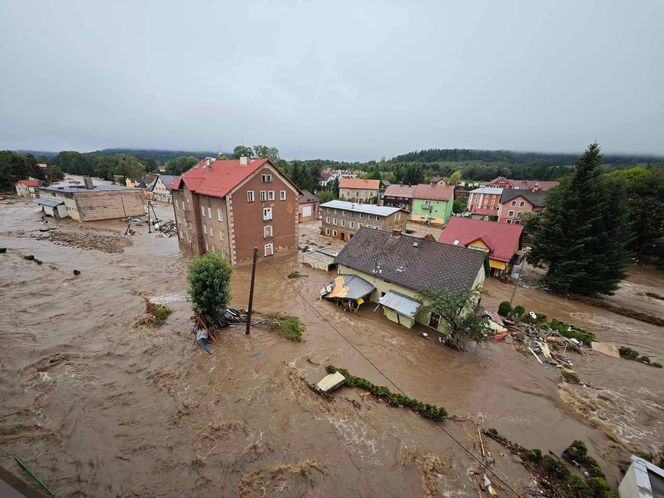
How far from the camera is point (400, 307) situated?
66.8 feet

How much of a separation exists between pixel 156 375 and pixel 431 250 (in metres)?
20.4

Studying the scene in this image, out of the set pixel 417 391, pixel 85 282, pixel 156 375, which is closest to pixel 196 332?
pixel 156 375

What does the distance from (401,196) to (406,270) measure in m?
50.4

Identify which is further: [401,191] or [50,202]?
[401,191]

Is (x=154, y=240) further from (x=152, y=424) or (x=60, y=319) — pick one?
(x=152, y=424)

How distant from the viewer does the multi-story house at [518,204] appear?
178 ft

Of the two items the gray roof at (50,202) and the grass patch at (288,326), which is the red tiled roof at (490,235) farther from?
the gray roof at (50,202)

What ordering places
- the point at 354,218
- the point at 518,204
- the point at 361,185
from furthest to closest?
the point at 361,185 < the point at 518,204 < the point at 354,218

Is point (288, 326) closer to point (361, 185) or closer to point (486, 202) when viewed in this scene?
point (486, 202)

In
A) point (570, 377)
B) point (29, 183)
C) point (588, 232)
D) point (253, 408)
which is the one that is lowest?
point (570, 377)

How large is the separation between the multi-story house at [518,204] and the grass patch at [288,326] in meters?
→ 51.4

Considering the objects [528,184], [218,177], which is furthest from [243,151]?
[528,184]

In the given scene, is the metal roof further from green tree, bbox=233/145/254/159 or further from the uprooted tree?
green tree, bbox=233/145/254/159

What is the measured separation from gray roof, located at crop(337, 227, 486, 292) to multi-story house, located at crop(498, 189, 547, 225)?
4138 centimetres
